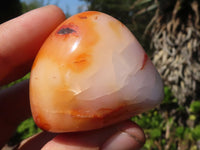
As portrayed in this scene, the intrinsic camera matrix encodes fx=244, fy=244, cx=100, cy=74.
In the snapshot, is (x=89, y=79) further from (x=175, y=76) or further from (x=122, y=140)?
(x=175, y=76)

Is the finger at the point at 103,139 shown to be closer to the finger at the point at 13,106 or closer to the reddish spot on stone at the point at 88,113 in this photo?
the reddish spot on stone at the point at 88,113

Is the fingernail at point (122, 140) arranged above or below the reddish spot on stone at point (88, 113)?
below

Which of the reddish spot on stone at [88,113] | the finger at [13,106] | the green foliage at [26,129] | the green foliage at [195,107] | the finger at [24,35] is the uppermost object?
the finger at [24,35]

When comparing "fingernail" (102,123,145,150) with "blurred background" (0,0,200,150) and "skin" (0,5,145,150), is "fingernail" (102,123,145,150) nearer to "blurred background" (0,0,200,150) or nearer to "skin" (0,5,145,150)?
"skin" (0,5,145,150)

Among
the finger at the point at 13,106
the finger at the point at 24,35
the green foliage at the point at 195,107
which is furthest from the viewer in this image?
the green foliage at the point at 195,107

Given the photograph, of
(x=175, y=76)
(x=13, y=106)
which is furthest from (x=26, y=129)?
(x=175, y=76)

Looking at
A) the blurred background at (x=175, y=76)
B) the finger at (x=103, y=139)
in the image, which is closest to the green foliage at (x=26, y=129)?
the blurred background at (x=175, y=76)

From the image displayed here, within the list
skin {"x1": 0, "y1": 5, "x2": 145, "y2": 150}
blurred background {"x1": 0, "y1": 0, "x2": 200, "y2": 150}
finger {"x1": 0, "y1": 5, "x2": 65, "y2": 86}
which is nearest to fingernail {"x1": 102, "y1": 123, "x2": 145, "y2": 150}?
skin {"x1": 0, "y1": 5, "x2": 145, "y2": 150}
